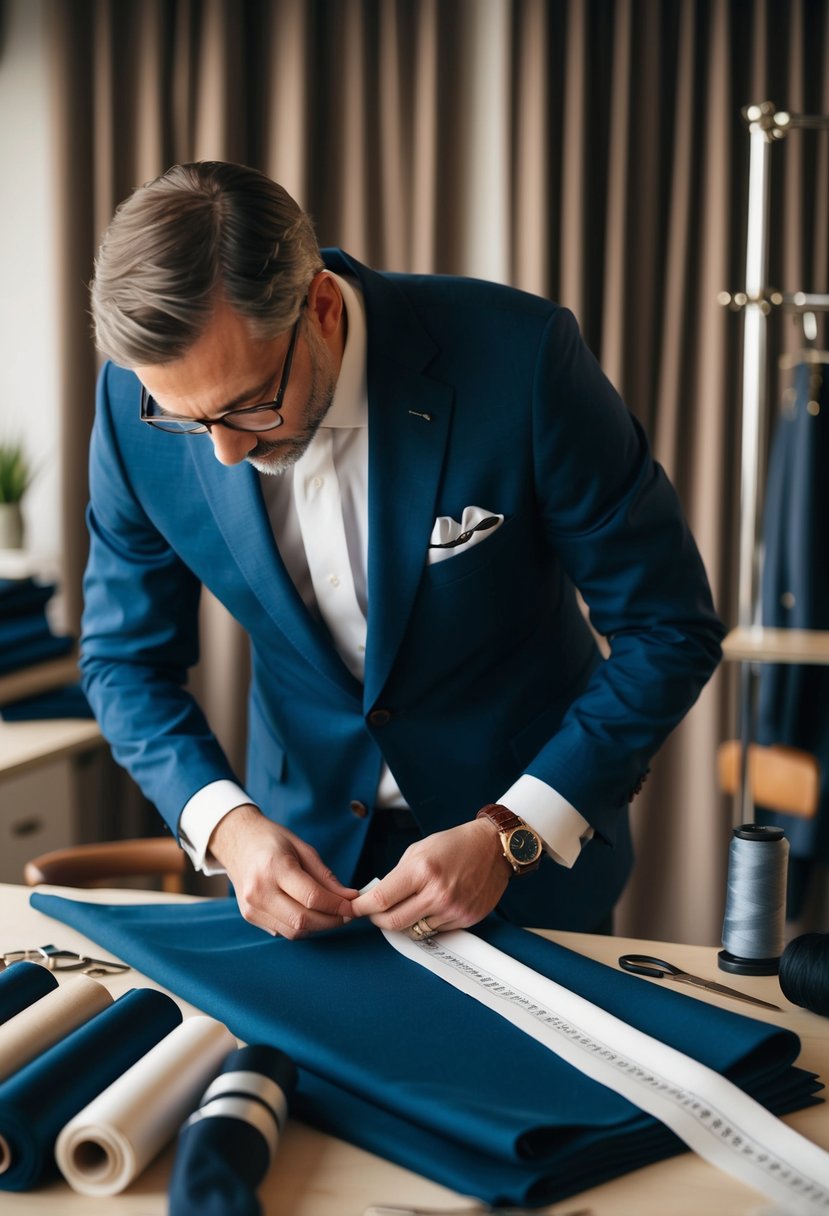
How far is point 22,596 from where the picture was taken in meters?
3.33

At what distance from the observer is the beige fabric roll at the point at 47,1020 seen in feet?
3.66

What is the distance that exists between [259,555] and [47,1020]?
696mm

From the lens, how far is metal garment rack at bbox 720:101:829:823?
307cm

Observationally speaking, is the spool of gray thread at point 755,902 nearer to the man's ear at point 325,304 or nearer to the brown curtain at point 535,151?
the man's ear at point 325,304

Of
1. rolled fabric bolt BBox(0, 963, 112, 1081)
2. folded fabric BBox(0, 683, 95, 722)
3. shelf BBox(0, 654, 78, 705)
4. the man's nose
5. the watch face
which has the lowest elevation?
folded fabric BBox(0, 683, 95, 722)

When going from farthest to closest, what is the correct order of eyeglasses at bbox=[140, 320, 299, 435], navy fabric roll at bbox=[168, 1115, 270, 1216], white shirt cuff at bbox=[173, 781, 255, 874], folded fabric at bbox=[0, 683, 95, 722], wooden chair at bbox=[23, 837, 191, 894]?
folded fabric at bbox=[0, 683, 95, 722] < wooden chair at bbox=[23, 837, 191, 894] < white shirt cuff at bbox=[173, 781, 255, 874] < eyeglasses at bbox=[140, 320, 299, 435] < navy fabric roll at bbox=[168, 1115, 270, 1216]

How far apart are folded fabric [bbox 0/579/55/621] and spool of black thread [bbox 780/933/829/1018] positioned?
2.44 m

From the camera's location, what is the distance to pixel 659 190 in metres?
3.62

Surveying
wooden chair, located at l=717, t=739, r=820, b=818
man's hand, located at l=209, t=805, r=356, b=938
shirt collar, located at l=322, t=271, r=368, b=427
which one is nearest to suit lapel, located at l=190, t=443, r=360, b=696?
shirt collar, located at l=322, t=271, r=368, b=427

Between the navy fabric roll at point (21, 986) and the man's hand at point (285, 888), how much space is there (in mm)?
236

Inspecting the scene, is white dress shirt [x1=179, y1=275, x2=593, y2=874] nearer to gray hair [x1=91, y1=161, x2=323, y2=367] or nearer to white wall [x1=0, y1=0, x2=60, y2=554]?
gray hair [x1=91, y1=161, x2=323, y2=367]

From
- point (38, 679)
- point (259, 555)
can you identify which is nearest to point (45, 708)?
point (38, 679)

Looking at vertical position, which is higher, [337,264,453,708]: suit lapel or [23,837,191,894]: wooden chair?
[337,264,453,708]: suit lapel

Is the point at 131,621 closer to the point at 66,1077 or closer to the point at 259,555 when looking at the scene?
the point at 259,555
